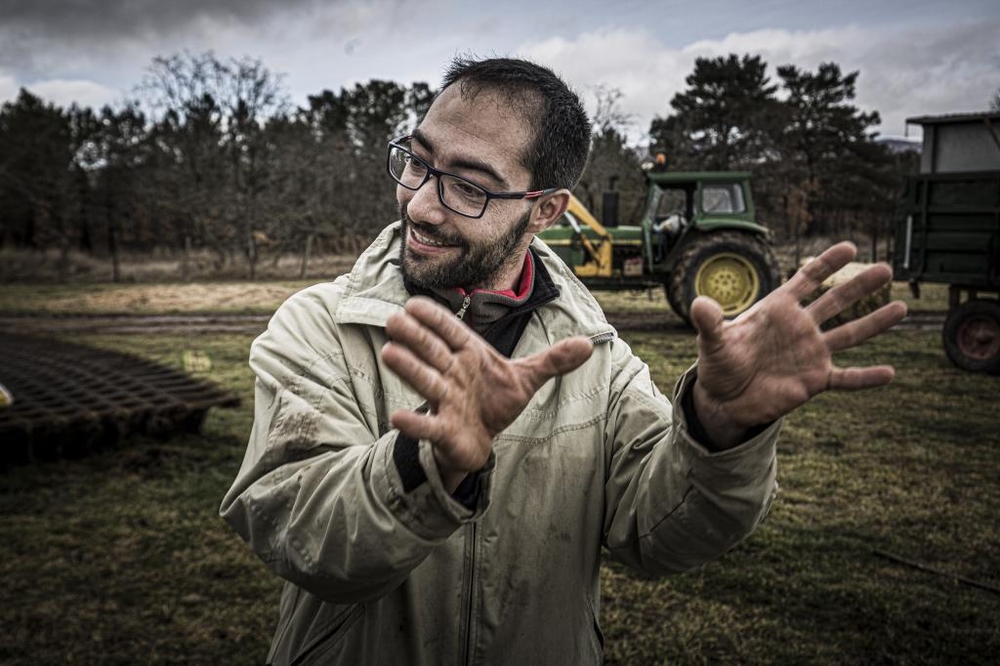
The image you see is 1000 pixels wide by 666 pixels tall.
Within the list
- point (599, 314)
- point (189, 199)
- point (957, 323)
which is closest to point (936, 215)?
point (957, 323)

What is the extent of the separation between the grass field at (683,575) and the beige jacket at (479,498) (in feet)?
6.09

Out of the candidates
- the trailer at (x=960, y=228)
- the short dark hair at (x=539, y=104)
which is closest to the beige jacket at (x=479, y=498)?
the short dark hair at (x=539, y=104)

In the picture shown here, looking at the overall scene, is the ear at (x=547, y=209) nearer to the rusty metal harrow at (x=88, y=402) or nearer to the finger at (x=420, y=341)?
→ the finger at (x=420, y=341)

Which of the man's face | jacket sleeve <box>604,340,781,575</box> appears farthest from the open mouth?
jacket sleeve <box>604,340,781,575</box>

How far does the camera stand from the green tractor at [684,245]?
37.3ft

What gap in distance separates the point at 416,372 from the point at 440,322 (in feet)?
0.29

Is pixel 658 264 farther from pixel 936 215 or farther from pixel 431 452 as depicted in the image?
pixel 431 452

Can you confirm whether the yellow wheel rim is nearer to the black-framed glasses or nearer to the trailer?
the trailer

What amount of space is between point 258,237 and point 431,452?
27300mm

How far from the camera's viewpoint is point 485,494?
1224 mm

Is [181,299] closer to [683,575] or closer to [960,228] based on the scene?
[960,228]

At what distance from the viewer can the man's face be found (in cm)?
177

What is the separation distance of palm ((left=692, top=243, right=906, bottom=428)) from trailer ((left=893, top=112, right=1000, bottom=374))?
8707 mm

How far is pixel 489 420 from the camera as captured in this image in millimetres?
1150
